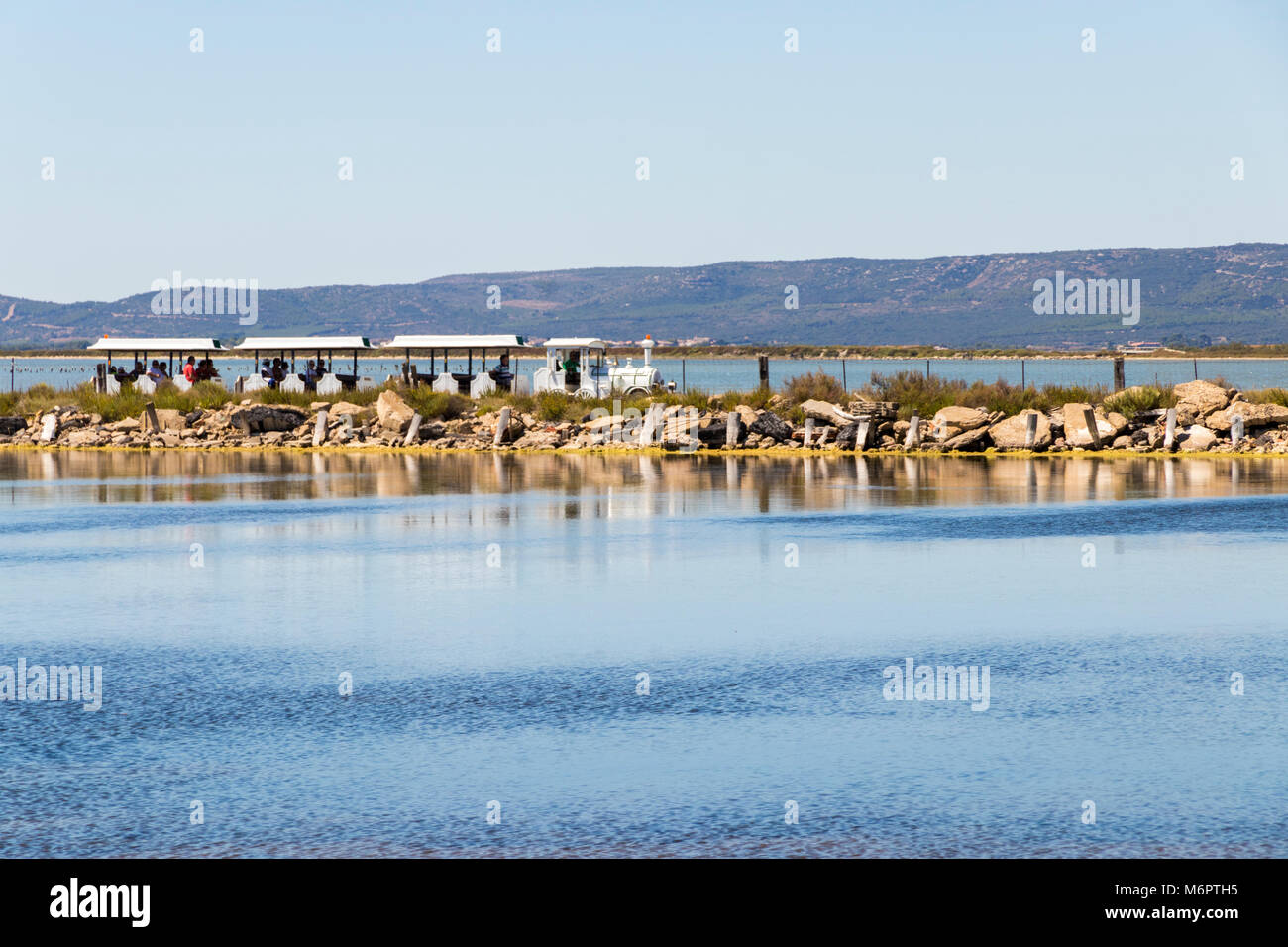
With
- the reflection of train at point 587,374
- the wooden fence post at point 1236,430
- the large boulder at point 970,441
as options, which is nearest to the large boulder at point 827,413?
the large boulder at point 970,441

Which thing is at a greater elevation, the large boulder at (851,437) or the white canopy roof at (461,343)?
the white canopy roof at (461,343)

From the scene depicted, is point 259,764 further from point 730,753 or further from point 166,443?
point 166,443

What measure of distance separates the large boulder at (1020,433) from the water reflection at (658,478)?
1.16 metres

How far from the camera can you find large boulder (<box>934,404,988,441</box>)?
149 feet

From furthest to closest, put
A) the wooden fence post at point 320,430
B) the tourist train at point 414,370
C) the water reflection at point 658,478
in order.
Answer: the tourist train at point 414,370, the wooden fence post at point 320,430, the water reflection at point 658,478

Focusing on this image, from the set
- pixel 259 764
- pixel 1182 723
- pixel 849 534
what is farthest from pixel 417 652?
pixel 849 534

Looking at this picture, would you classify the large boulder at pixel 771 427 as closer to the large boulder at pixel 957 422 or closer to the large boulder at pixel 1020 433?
the large boulder at pixel 957 422

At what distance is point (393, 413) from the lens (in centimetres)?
5166

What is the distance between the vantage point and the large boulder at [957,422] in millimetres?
45312
